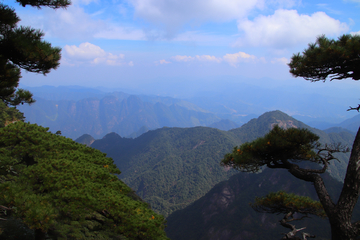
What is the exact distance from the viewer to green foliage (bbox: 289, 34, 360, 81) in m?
6.88

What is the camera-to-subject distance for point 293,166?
27.8 ft

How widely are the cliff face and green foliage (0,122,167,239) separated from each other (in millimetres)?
62061

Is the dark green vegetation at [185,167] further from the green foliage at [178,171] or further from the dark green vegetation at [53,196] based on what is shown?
the dark green vegetation at [53,196]

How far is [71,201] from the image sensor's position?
680cm

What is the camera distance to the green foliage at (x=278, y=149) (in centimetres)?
876

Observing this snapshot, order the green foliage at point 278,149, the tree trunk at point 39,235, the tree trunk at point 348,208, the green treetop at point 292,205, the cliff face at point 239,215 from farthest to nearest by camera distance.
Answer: the cliff face at point 239,215, the green treetop at point 292,205, the green foliage at point 278,149, the tree trunk at point 39,235, the tree trunk at point 348,208

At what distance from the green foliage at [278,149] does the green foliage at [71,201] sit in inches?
188

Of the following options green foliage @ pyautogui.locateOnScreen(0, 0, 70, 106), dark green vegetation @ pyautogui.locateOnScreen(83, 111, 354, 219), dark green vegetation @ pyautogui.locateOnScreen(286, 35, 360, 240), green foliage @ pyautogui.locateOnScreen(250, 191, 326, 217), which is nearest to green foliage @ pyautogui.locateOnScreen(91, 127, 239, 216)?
Result: dark green vegetation @ pyautogui.locateOnScreen(83, 111, 354, 219)

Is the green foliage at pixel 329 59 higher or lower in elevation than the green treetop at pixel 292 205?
higher

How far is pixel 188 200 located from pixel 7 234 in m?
125

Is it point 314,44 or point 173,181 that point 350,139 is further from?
point 314,44

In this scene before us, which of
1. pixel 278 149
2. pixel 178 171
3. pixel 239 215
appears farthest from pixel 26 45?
pixel 178 171

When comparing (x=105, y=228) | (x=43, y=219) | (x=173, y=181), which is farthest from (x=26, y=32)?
(x=173, y=181)

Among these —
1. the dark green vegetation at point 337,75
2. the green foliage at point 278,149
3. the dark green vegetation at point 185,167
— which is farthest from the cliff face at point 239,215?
the dark green vegetation at point 337,75
